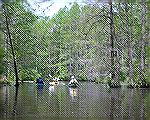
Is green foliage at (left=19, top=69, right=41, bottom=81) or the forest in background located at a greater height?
the forest in background

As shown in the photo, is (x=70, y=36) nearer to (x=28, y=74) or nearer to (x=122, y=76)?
(x=28, y=74)

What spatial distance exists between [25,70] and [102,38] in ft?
4.15

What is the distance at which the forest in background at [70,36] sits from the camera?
15.9ft

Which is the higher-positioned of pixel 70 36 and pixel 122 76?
pixel 70 36

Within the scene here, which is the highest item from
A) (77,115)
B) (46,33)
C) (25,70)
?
(46,33)

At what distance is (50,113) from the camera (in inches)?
181

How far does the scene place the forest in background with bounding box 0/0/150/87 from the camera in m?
4.85

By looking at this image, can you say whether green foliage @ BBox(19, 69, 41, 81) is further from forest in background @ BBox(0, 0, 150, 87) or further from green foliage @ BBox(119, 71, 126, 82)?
green foliage @ BBox(119, 71, 126, 82)

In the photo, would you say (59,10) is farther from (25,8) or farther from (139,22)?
(139,22)

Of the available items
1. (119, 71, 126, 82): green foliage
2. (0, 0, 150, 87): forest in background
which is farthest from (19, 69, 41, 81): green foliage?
(119, 71, 126, 82): green foliage

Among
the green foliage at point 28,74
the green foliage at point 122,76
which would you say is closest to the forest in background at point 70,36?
the green foliage at point 28,74

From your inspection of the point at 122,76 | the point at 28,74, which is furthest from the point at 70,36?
the point at 122,76

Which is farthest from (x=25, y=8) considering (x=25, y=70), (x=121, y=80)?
(x=121, y=80)

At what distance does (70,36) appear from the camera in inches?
198
